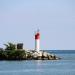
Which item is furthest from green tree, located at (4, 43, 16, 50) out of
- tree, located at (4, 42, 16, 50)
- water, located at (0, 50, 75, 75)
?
water, located at (0, 50, 75, 75)

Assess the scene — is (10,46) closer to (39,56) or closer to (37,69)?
(39,56)

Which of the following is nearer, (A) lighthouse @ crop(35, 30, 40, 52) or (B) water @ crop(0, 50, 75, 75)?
(B) water @ crop(0, 50, 75, 75)

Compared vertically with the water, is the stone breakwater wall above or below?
above

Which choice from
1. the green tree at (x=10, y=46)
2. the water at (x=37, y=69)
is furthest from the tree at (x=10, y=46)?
Result: the water at (x=37, y=69)

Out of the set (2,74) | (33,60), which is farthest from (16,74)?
(33,60)

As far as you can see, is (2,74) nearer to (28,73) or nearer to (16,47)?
(28,73)

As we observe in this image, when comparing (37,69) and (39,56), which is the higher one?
(39,56)

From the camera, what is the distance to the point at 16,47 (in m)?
112

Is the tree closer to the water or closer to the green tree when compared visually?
the green tree

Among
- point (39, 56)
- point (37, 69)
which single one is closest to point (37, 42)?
point (39, 56)

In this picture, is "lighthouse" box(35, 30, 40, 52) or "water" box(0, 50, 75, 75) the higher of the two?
"lighthouse" box(35, 30, 40, 52)

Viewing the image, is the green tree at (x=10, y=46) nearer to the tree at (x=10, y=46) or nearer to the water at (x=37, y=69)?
the tree at (x=10, y=46)

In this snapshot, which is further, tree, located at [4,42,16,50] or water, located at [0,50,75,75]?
tree, located at [4,42,16,50]

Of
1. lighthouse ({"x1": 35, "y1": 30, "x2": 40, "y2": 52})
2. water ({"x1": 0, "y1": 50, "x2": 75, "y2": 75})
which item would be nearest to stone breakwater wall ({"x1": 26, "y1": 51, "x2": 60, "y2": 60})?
lighthouse ({"x1": 35, "y1": 30, "x2": 40, "y2": 52})
